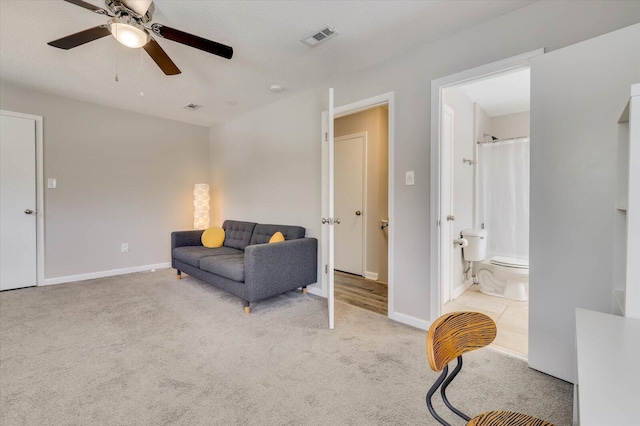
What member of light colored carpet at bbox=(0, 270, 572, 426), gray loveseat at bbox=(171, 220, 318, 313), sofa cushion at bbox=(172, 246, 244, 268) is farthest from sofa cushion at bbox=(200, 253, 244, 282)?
light colored carpet at bbox=(0, 270, 572, 426)

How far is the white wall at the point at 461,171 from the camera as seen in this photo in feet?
11.1

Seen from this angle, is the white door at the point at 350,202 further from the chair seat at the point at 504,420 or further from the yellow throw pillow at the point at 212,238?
the chair seat at the point at 504,420

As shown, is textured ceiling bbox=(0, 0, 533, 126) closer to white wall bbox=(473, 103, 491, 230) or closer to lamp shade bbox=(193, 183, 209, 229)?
lamp shade bbox=(193, 183, 209, 229)

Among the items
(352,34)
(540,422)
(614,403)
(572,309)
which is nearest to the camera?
(614,403)

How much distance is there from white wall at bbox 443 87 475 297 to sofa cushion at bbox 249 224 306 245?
5.86 ft

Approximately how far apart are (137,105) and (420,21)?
3925 millimetres

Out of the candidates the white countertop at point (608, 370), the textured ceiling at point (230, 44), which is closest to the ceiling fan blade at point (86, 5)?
the textured ceiling at point (230, 44)

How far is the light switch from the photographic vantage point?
8.63 ft

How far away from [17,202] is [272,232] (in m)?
3.16

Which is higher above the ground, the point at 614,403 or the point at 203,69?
the point at 203,69

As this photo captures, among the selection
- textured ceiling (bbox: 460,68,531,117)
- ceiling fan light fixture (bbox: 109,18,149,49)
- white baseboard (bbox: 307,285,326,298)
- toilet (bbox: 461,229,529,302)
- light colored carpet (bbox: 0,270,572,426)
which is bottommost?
light colored carpet (bbox: 0,270,572,426)

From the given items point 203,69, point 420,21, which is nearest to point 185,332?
point 203,69

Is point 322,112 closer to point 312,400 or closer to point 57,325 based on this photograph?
point 312,400

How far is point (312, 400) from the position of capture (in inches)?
64.7
